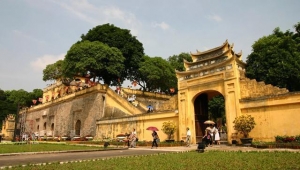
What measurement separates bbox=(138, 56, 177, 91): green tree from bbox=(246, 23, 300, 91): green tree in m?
17.5

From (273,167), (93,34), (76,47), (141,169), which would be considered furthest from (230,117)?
(93,34)

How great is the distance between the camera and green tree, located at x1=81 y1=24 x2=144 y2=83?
1686 inches

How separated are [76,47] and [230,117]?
85.6 feet

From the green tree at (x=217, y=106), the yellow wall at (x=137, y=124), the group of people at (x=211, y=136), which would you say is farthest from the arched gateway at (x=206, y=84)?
the green tree at (x=217, y=106)

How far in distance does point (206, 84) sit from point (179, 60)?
33.2m

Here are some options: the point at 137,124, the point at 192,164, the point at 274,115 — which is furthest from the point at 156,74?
the point at 192,164

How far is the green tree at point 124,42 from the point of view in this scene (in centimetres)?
4281

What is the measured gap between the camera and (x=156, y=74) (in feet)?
140

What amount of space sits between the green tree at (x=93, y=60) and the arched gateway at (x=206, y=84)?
54.1ft

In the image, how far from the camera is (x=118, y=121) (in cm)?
2753

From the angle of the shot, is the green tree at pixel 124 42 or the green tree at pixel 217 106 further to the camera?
the green tree at pixel 124 42

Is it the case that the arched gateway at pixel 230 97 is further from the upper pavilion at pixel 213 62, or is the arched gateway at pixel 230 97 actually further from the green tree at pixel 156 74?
the green tree at pixel 156 74

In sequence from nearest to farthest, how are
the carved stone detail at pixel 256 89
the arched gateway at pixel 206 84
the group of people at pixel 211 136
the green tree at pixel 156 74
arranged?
the group of people at pixel 211 136 < the carved stone detail at pixel 256 89 < the arched gateway at pixel 206 84 < the green tree at pixel 156 74

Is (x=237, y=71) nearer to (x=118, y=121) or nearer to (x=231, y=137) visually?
(x=231, y=137)
